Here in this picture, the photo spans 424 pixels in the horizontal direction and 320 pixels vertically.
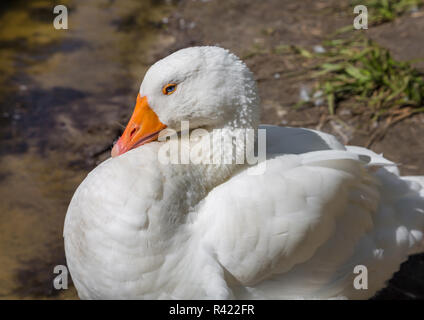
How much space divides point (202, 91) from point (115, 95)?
301 cm

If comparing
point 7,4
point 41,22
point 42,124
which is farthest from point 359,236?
point 7,4

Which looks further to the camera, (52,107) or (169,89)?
(52,107)

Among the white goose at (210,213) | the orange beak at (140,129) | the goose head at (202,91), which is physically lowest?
the white goose at (210,213)

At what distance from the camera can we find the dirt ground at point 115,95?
3.79 m

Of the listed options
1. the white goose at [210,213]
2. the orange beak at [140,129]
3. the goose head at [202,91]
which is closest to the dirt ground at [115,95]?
the white goose at [210,213]

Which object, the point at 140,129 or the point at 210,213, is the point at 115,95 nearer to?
the point at 140,129

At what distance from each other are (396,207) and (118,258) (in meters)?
1.65

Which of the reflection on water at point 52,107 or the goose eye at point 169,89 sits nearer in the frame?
the goose eye at point 169,89

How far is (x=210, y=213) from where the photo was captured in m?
2.47

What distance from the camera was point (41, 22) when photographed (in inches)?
254

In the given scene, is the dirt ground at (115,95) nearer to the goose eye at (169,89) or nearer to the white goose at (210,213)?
the white goose at (210,213)

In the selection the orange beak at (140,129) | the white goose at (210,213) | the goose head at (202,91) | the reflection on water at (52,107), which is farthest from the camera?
the reflection on water at (52,107)

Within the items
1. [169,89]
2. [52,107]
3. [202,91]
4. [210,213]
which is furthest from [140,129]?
[52,107]

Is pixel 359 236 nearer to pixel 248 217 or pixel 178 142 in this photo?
pixel 248 217
